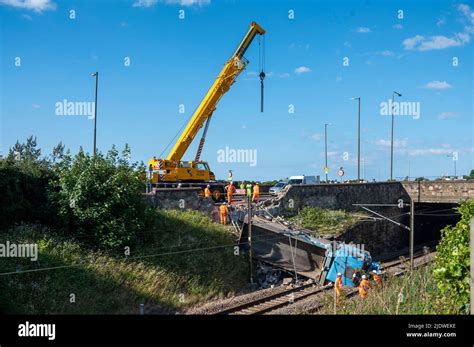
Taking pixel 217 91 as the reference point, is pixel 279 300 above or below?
below

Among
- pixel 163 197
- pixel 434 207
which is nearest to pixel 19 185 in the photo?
pixel 163 197

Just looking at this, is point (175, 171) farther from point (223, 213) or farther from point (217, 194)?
point (223, 213)

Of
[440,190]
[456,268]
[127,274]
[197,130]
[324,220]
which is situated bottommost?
[127,274]

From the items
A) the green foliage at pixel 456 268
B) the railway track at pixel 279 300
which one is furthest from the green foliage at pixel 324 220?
the green foliage at pixel 456 268

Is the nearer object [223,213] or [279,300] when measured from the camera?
[279,300]

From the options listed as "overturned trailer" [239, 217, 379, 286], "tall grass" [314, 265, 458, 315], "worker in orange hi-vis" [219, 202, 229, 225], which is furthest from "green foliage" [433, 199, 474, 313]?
"worker in orange hi-vis" [219, 202, 229, 225]

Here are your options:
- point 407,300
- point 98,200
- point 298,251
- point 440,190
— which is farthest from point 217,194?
point 407,300

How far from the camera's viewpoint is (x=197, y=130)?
2897 cm

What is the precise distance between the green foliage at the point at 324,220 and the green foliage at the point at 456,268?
20.0m

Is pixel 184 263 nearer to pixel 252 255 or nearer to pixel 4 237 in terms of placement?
pixel 252 255

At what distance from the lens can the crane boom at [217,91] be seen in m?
28.2

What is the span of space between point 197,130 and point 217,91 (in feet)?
8.33
